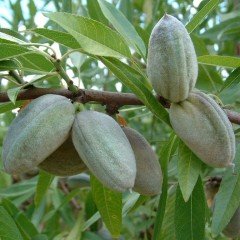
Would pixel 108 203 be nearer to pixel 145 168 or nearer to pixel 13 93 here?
→ pixel 145 168

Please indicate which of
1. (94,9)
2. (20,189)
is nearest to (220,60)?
(94,9)

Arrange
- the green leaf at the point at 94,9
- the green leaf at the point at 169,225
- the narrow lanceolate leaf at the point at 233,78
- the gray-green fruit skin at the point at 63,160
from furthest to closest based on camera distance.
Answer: the green leaf at the point at 94,9 < the green leaf at the point at 169,225 < the narrow lanceolate leaf at the point at 233,78 < the gray-green fruit skin at the point at 63,160

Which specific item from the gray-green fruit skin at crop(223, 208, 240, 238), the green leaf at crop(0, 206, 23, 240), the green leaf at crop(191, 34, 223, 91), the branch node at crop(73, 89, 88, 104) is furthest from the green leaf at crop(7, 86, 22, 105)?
the green leaf at crop(191, 34, 223, 91)

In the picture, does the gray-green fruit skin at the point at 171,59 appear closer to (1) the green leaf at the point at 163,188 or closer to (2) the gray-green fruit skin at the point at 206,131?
(2) the gray-green fruit skin at the point at 206,131

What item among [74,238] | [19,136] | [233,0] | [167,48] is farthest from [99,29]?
[233,0]

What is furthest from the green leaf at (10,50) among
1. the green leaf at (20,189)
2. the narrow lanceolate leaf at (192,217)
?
the green leaf at (20,189)
